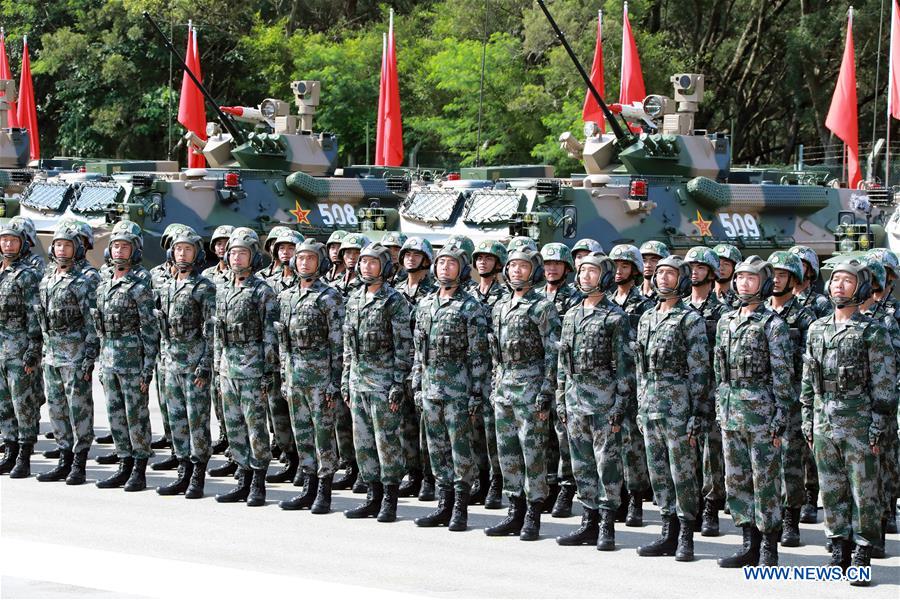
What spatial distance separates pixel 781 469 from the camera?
30.8 ft

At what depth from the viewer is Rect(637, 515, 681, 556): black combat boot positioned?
30.7ft

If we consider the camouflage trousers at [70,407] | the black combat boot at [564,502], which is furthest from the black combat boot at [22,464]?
the black combat boot at [564,502]

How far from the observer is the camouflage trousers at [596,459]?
9508 millimetres

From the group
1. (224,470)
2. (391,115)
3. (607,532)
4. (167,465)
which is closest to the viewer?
(607,532)

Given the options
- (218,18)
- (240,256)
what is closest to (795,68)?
(218,18)

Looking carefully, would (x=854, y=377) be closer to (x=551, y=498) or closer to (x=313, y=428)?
(x=551, y=498)

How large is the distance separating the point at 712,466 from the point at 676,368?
87 cm

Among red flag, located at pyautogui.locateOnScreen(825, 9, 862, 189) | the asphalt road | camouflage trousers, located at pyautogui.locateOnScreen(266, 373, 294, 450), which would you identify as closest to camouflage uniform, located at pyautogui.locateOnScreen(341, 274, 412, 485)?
the asphalt road

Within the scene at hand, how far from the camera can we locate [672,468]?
366 inches

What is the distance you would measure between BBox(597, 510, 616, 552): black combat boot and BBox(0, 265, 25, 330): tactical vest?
495 cm

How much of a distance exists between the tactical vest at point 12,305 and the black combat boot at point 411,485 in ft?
10.3

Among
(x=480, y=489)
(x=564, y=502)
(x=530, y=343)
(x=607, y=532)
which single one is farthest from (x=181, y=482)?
(x=607, y=532)

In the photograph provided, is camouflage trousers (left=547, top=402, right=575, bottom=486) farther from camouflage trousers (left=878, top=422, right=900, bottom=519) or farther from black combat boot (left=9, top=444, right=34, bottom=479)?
black combat boot (left=9, top=444, right=34, bottom=479)

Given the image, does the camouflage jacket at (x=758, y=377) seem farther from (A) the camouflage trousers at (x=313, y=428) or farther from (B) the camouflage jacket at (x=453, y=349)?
(A) the camouflage trousers at (x=313, y=428)
